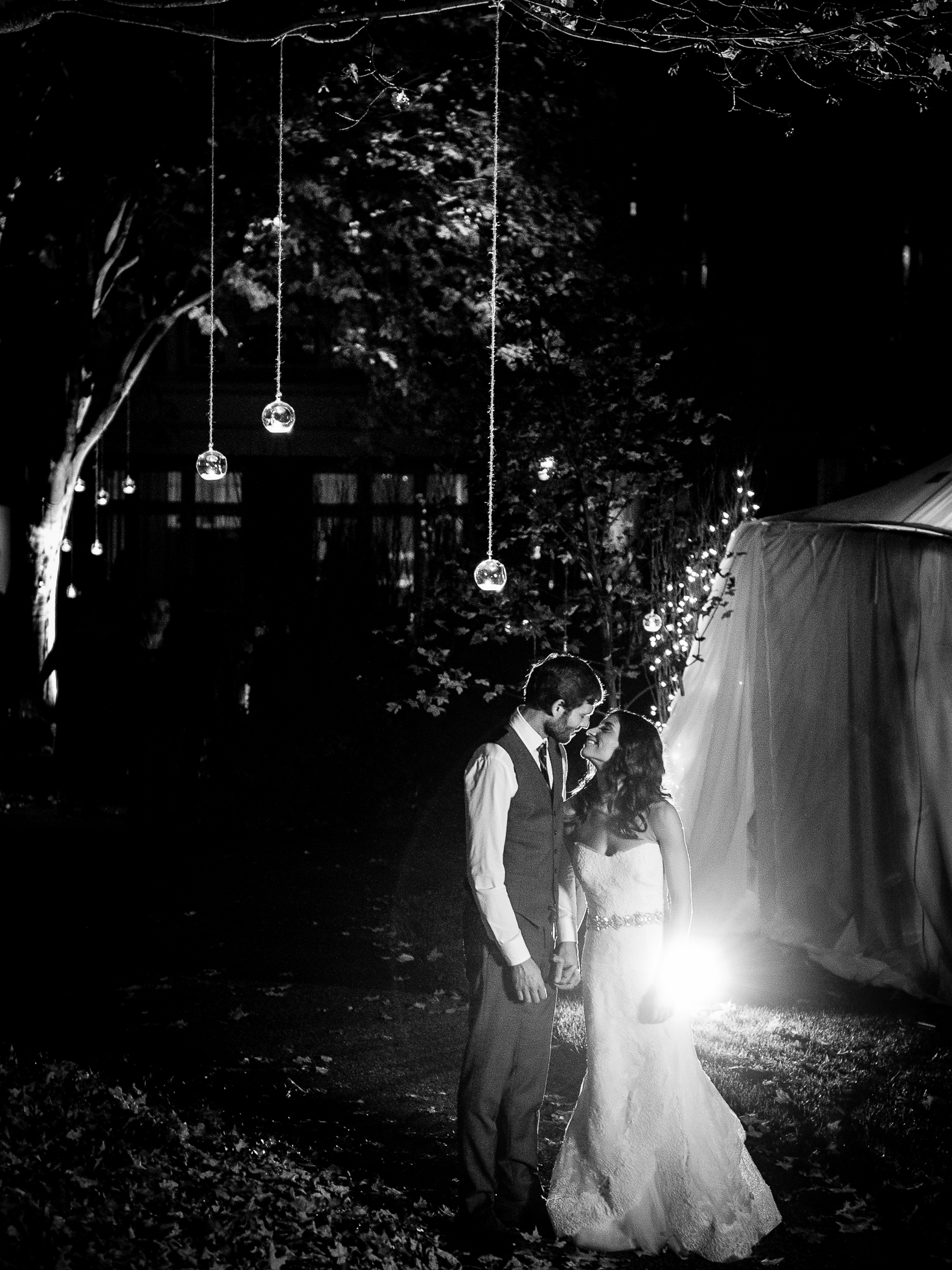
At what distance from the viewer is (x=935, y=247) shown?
19.8 metres

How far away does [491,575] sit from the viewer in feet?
21.2

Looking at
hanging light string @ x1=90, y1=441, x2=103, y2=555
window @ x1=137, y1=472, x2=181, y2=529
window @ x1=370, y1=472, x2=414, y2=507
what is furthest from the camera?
window @ x1=137, y1=472, x2=181, y2=529

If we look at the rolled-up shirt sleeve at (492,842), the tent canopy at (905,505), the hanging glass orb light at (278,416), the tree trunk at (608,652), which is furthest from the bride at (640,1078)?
the tree trunk at (608,652)

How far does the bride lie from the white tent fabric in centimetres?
317

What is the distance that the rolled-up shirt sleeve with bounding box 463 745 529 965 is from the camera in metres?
4.35

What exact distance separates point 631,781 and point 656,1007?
2.55 feet

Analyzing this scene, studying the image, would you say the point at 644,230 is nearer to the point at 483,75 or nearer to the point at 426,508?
the point at 483,75

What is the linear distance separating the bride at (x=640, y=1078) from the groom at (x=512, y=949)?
0.57 feet

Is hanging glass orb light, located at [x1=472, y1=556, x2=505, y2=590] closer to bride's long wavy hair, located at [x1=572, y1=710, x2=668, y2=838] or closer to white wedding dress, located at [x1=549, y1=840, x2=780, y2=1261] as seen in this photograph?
bride's long wavy hair, located at [x1=572, y1=710, x2=668, y2=838]

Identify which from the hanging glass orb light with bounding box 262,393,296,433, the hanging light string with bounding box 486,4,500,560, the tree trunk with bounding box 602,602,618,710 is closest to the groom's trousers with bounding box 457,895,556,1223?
the hanging light string with bounding box 486,4,500,560

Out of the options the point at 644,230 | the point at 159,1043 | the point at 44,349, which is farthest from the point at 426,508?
the point at 644,230

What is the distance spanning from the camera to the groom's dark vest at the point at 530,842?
4488mm

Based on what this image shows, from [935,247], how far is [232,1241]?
1907 cm

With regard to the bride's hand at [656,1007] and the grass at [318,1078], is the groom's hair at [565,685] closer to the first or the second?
the bride's hand at [656,1007]
